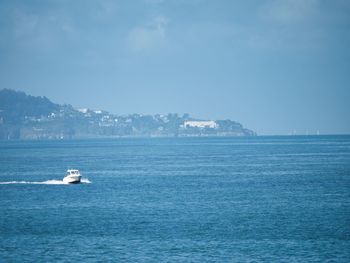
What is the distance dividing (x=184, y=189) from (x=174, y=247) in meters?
47.2

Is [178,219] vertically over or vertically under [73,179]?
under

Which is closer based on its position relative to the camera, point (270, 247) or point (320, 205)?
point (270, 247)

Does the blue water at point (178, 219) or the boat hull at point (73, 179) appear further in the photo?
the boat hull at point (73, 179)

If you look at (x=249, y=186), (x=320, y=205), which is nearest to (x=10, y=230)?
(x=320, y=205)

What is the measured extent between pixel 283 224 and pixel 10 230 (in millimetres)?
26716

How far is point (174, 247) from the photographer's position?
197ft

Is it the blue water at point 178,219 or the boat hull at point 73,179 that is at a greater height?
the boat hull at point 73,179

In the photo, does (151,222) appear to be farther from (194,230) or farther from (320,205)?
(320,205)

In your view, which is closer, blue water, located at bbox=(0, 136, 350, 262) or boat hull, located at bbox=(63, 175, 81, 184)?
blue water, located at bbox=(0, 136, 350, 262)

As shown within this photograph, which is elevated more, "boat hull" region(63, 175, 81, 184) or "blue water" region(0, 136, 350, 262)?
"boat hull" region(63, 175, 81, 184)

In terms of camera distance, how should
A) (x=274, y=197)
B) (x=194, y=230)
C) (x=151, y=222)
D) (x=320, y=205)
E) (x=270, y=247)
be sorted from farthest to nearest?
(x=274, y=197) → (x=320, y=205) → (x=151, y=222) → (x=194, y=230) → (x=270, y=247)

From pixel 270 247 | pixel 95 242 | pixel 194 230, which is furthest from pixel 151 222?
pixel 270 247

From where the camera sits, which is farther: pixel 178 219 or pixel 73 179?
pixel 73 179

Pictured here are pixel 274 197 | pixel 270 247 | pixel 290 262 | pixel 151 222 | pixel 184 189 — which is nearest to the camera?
pixel 290 262
